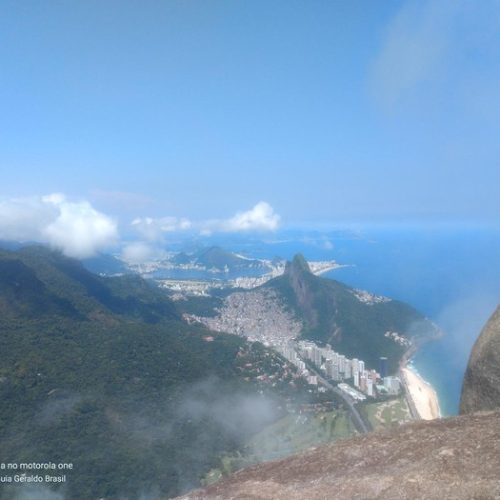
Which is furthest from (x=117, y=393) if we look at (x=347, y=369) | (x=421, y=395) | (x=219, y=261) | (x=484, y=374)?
(x=219, y=261)

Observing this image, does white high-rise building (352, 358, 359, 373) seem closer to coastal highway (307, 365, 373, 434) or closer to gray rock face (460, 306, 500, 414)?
coastal highway (307, 365, 373, 434)

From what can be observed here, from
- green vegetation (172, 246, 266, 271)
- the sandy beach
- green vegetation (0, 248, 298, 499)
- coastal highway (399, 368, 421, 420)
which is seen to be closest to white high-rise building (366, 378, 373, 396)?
coastal highway (399, 368, 421, 420)

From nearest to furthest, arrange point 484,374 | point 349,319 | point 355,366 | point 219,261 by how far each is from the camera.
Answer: point 484,374 < point 355,366 < point 349,319 < point 219,261

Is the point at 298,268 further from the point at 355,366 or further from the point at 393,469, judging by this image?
the point at 393,469

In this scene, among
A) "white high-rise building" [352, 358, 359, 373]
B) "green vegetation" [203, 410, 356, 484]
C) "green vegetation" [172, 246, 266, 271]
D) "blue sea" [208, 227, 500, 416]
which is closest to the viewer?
"green vegetation" [203, 410, 356, 484]

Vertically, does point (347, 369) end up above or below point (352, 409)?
above

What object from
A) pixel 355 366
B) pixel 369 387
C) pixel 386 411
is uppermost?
pixel 355 366
